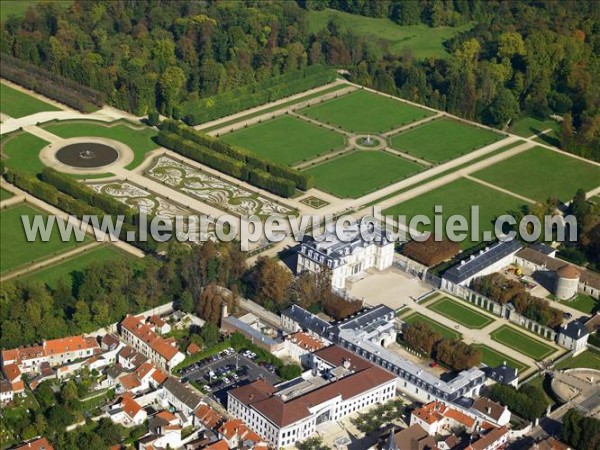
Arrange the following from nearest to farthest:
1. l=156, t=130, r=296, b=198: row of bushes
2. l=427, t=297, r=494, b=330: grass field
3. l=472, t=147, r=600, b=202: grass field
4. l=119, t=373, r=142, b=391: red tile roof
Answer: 1. l=119, t=373, r=142, b=391: red tile roof
2. l=427, t=297, r=494, b=330: grass field
3. l=156, t=130, r=296, b=198: row of bushes
4. l=472, t=147, r=600, b=202: grass field

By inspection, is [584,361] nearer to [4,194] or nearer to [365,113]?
[365,113]

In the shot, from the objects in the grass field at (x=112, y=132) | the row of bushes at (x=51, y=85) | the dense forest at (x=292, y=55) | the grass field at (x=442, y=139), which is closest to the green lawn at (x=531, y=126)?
the dense forest at (x=292, y=55)

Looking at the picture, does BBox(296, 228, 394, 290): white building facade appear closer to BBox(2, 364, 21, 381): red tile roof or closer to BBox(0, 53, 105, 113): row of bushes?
BBox(2, 364, 21, 381): red tile roof

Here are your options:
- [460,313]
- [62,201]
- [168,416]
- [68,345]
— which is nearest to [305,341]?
[168,416]

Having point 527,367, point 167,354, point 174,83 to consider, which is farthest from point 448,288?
point 174,83

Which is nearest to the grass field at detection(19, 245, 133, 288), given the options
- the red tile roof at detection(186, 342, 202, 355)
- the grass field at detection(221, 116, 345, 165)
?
the red tile roof at detection(186, 342, 202, 355)
